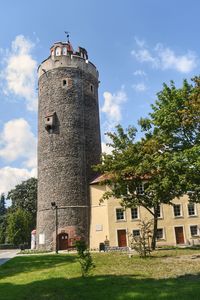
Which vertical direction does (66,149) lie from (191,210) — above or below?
above

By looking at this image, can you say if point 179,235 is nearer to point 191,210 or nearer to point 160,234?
point 160,234

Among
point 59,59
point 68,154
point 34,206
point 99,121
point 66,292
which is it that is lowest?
point 66,292

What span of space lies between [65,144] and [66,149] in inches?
26.3

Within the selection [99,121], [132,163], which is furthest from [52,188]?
[132,163]

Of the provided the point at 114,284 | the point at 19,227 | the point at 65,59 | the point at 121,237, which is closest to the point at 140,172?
the point at 114,284

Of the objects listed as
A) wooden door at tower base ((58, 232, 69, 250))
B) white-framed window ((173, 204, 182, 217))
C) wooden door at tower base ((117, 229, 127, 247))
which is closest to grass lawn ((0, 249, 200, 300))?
wooden door at tower base ((117, 229, 127, 247))

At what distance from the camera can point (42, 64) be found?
45406 mm

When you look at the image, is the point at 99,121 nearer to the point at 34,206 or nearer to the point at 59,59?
the point at 59,59

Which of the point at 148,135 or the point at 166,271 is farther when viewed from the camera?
the point at 148,135

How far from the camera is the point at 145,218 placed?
124ft

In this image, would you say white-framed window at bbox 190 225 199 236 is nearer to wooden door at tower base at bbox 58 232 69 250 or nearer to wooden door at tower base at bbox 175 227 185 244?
wooden door at tower base at bbox 175 227 185 244

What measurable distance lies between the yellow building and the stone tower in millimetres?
2297

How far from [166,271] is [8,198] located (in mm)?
54734

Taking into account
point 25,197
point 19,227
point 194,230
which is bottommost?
point 194,230
